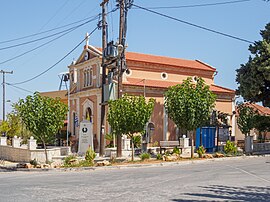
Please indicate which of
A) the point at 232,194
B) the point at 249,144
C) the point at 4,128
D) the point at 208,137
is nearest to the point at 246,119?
the point at 249,144

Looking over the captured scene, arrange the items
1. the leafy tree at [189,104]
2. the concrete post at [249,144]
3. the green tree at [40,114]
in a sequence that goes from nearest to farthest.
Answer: the green tree at [40,114] → the leafy tree at [189,104] → the concrete post at [249,144]

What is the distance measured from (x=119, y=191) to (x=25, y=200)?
2.79 metres

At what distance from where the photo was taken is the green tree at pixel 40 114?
862 inches

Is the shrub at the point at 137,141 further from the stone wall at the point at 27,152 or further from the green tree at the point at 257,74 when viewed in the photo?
the green tree at the point at 257,74

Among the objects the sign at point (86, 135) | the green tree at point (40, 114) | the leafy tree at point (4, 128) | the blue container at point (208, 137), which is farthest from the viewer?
the leafy tree at point (4, 128)

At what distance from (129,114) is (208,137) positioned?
11098mm

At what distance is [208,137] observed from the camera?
31281 millimetres

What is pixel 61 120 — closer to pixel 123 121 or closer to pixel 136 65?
pixel 123 121

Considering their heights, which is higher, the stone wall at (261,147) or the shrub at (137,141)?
the shrub at (137,141)

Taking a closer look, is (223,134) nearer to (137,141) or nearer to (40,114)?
(137,141)

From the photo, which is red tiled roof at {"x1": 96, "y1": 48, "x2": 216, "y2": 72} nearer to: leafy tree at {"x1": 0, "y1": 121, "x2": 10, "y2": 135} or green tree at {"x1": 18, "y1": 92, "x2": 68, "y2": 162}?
leafy tree at {"x1": 0, "y1": 121, "x2": 10, "y2": 135}

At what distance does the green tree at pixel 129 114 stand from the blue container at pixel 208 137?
9460 millimetres

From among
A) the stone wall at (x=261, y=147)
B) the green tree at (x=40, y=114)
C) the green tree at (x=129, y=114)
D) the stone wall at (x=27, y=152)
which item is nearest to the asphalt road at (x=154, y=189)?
the green tree at (x=129, y=114)

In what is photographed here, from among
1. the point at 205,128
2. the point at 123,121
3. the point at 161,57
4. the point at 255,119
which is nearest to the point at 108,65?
the point at 123,121
